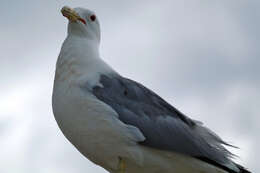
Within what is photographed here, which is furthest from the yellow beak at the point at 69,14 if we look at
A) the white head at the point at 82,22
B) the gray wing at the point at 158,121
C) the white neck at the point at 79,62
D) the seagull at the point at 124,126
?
the gray wing at the point at 158,121

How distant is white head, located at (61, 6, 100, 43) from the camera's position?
29.7 ft

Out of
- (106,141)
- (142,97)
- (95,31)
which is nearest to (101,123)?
(106,141)

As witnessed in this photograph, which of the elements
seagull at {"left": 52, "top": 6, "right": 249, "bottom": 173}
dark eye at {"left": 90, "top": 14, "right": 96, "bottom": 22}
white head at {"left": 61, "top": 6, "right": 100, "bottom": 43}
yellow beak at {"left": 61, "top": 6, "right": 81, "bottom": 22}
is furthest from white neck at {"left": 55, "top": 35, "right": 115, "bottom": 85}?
dark eye at {"left": 90, "top": 14, "right": 96, "bottom": 22}

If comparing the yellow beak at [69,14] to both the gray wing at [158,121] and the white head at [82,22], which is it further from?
the gray wing at [158,121]

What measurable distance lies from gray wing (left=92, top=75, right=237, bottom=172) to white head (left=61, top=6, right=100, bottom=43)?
106 centimetres

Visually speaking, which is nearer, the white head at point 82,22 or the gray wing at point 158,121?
the gray wing at point 158,121

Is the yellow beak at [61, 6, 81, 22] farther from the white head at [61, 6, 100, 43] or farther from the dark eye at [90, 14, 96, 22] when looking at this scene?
the dark eye at [90, 14, 96, 22]

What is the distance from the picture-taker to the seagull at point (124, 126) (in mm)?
7836

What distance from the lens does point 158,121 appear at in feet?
27.1

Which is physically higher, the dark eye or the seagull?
the dark eye

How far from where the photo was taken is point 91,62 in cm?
863

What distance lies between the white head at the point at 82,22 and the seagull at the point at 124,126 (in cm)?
46

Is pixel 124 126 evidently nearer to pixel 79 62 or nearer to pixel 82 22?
pixel 79 62

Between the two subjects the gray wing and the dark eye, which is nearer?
the gray wing
